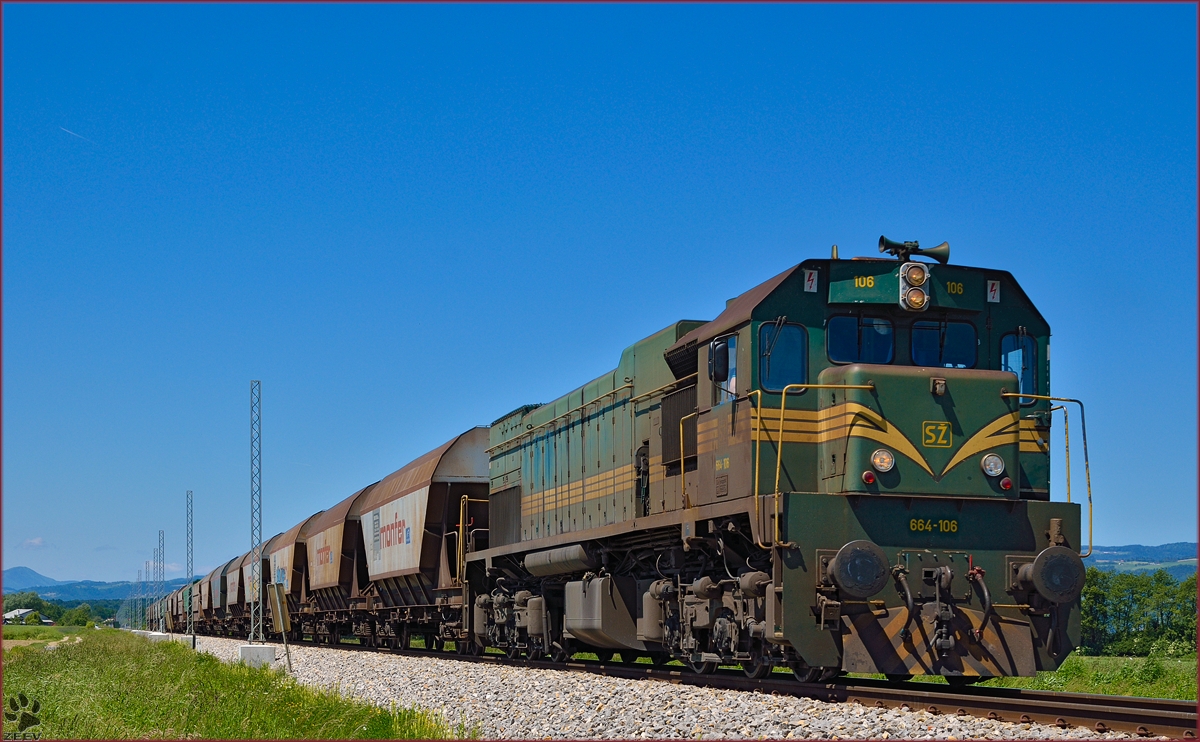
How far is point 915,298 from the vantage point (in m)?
11.6

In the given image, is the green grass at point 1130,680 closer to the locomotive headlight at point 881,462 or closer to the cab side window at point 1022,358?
the cab side window at point 1022,358

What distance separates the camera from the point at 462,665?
18.3 m

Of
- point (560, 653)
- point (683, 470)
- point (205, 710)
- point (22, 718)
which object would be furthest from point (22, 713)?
point (560, 653)

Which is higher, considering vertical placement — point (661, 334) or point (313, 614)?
point (661, 334)

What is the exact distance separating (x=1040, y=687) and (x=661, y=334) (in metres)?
6.95

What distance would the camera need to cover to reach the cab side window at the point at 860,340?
11.6m

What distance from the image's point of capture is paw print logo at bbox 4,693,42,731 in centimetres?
1011

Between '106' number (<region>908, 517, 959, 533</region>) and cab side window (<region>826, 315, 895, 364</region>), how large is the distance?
1.63 metres

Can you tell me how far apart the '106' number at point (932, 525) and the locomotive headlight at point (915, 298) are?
2068 mm

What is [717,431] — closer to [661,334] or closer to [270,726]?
[661,334]

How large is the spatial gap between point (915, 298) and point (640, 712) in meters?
4.71

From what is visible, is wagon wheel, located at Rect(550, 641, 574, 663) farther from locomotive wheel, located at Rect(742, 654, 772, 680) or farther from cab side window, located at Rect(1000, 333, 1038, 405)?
cab side window, located at Rect(1000, 333, 1038, 405)

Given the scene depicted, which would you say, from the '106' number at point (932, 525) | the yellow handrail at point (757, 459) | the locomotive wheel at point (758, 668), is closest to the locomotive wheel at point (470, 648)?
the locomotive wheel at point (758, 668)

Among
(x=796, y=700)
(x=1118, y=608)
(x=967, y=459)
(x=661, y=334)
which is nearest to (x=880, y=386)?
(x=967, y=459)
